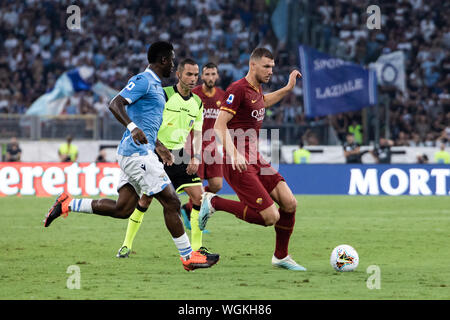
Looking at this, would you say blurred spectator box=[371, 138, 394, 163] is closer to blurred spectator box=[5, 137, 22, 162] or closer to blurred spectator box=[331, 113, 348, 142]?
blurred spectator box=[331, 113, 348, 142]

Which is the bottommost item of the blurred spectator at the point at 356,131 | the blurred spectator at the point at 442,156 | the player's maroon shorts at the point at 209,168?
the player's maroon shorts at the point at 209,168

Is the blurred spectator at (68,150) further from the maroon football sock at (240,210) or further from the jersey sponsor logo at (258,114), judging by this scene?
the jersey sponsor logo at (258,114)

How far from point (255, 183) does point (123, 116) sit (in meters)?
1.61

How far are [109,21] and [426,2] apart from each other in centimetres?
1222

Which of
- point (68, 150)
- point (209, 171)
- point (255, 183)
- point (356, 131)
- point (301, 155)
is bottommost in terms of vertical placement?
point (255, 183)

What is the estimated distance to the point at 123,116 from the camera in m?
8.30

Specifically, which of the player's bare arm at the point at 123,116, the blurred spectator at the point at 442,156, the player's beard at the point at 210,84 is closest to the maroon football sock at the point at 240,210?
the player's bare arm at the point at 123,116

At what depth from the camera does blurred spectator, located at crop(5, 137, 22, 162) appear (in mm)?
23172

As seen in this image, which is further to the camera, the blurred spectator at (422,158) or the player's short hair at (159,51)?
the blurred spectator at (422,158)

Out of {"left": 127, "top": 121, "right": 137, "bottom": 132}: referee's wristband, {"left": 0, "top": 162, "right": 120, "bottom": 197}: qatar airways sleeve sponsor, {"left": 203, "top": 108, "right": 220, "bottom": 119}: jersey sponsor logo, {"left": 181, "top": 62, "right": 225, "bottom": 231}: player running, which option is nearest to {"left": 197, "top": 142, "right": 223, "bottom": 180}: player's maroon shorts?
{"left": 181, "top": 62, "right": 225, "bottom": 231}: player running

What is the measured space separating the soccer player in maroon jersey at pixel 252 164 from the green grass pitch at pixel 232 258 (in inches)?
22.6

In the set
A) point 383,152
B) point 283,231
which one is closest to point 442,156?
point 383,152

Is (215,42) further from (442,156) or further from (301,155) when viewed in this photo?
(442,156)

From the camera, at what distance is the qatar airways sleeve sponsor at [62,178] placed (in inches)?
828
